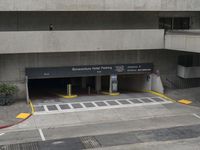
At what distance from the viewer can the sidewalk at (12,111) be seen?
19.6 meters

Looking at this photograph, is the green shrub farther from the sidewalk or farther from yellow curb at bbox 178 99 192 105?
yellow curb at bbox 178 99 192 105

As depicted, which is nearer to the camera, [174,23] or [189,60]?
[174,23]

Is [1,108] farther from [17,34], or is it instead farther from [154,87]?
[154,87]

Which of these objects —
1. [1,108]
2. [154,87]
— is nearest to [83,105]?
[1,108]

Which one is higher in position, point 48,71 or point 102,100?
point 48,71

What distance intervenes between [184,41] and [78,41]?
7.29 m

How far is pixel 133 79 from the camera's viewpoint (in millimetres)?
29609

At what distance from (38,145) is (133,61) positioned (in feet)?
42.2

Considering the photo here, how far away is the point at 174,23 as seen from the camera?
29219 mm

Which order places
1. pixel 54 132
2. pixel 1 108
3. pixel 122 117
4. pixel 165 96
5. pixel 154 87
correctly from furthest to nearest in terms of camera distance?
pixel 154 87 < pixel 165 96 < pixel 1 108 < pixel 122 117 < pixel 54 132

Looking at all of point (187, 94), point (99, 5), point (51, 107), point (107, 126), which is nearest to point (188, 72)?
point (187, 94)

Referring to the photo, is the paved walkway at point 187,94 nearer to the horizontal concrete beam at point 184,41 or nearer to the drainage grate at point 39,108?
the horizontal concrete beam at point 184,41

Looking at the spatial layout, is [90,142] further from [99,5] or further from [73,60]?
[99,5]

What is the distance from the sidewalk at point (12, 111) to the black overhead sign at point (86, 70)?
225 centimetres
